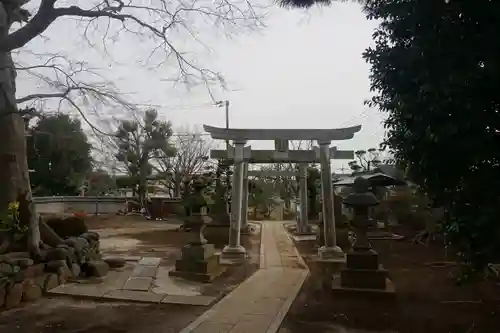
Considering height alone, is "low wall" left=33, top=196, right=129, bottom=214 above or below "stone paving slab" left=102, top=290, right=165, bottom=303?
above

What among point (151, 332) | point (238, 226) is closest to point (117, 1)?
point (151, 332)

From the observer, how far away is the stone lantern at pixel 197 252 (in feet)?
24.0

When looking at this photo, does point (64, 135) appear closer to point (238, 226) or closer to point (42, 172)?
point (238, 226)

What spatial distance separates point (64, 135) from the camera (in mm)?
6609

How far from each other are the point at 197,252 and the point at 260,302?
6.79ft

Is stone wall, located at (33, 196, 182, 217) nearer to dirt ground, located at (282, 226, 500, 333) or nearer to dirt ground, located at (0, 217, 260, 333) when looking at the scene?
dirt ground, located at (282, 226, 500, 333)

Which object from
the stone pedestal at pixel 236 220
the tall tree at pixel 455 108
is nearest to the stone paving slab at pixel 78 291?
the stone pedestal at pixel 236 220

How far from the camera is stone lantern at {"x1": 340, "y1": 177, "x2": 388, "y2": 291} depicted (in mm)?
6266

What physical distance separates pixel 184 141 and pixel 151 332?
1921 cm

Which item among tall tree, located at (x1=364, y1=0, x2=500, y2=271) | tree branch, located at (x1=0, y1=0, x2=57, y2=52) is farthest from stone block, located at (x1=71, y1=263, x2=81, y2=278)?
tall tree, located at (x1=364, y1=0, x2=500, y2=271)

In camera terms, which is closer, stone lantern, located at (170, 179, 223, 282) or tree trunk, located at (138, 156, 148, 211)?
stone lantern, located at (170, 179, 223, 282)

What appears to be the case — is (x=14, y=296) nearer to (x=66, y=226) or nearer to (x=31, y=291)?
(x=31, y=291)

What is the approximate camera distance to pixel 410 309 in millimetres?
5512

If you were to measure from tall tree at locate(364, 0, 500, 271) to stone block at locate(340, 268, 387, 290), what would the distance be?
3302 mm
